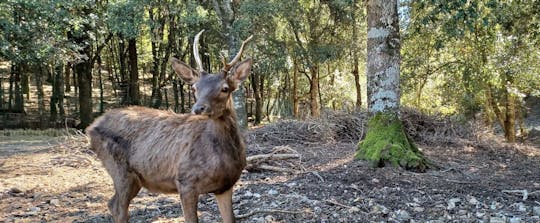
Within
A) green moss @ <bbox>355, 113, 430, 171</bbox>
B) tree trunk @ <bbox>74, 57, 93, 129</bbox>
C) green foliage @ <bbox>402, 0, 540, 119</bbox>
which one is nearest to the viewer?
green moss @ <bbox>355, 113, 430, 171</bbox>

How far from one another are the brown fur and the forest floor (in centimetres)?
65

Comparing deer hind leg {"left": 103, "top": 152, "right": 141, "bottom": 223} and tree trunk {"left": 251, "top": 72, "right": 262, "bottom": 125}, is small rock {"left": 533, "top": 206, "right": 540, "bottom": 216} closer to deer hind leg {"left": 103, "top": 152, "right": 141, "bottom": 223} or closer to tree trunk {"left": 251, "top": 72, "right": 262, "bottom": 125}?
deer hind leg {"left": 103, "top": 152, "right": 141, "bottom": 223}

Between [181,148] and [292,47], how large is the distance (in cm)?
1743

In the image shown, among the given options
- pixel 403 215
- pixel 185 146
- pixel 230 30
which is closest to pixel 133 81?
pixel 230 30

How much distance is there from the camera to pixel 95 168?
26.5 feet

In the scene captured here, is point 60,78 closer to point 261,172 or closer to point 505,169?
point 261,172

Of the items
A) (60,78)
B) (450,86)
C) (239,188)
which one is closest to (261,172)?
(239,188)

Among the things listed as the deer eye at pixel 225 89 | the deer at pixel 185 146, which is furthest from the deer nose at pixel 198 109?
the deer eye at pixel 225 89

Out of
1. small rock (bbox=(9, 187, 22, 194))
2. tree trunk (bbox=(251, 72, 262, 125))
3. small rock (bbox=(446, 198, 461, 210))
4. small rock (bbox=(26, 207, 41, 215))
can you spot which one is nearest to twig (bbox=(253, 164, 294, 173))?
small rock (bbox=(446, 198, 461, 210))

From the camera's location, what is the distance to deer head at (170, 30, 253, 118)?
4.05 meters

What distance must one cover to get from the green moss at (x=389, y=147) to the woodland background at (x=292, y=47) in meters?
1.54

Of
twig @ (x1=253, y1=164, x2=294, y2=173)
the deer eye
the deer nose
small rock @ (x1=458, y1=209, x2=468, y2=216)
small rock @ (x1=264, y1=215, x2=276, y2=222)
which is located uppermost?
the deer eye

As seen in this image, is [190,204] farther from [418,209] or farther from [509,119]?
[509,119]

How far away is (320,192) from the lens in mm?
5582
